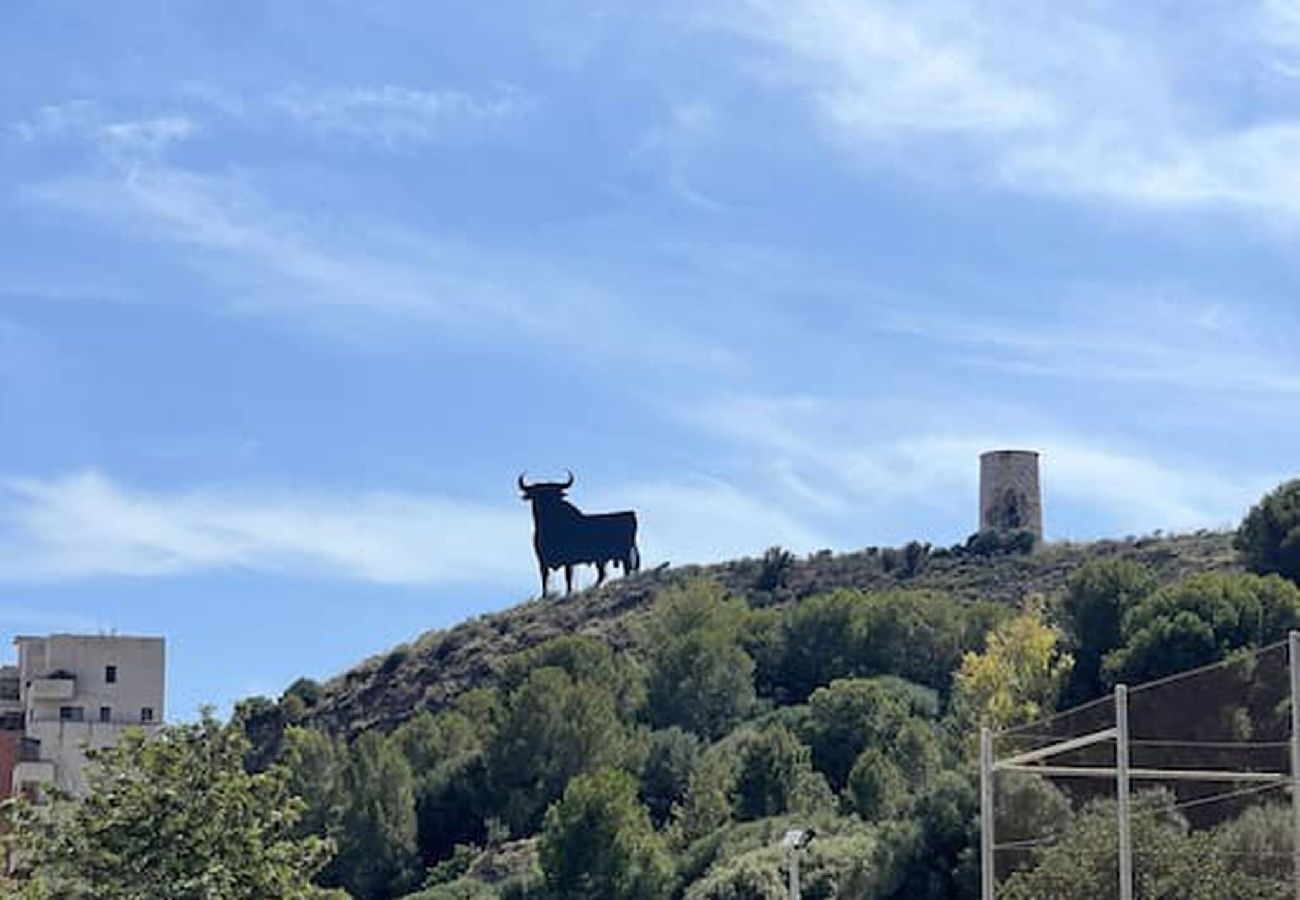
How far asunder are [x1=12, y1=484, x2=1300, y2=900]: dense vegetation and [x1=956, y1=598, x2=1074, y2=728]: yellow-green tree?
96 millimetres

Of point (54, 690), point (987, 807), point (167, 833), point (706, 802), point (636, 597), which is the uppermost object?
point (636, 597)

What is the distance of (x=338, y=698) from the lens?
88.4m

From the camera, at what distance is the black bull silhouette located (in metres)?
89.8

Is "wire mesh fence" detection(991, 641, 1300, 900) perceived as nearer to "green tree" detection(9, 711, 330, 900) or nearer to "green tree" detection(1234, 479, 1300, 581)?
"green tree" detection(9, 711, 330, 900)

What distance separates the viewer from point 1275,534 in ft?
223

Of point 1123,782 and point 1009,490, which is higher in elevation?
point 1009,490

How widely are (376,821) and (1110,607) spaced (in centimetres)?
1924

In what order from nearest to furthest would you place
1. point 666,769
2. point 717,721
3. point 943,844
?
point 943,844, point 666,769, point 717,721

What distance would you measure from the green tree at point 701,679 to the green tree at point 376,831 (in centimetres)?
892

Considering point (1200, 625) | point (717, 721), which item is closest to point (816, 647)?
point (717, 721)

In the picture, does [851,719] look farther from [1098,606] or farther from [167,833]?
[167,833]

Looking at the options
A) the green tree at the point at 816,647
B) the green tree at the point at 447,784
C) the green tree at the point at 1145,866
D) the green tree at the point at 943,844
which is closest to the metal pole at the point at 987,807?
the green tree at the point at 1145,866

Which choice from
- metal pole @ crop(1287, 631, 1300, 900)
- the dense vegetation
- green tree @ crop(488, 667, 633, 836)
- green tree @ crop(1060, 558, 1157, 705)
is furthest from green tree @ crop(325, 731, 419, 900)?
metal pole @ crop(1287, 631, 1300, 900)

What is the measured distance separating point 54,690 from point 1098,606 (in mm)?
29221
